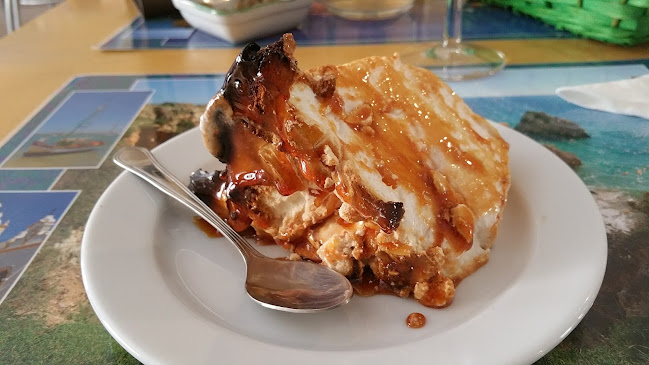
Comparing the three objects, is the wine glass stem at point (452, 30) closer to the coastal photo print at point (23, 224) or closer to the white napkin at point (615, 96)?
the white napkin at point (615, 96)

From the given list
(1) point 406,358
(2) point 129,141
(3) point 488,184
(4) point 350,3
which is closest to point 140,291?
(1) point 406,358

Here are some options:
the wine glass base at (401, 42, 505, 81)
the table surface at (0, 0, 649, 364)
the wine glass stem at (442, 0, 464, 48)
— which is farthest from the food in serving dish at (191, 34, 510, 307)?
the wine glass stem at (442, 0, 464, 48)

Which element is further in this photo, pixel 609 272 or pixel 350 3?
pixel 350 3

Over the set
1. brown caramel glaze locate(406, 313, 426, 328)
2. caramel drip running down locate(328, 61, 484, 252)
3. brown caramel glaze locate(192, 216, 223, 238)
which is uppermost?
caramel drip running down locate(328, 61, 484, 252)

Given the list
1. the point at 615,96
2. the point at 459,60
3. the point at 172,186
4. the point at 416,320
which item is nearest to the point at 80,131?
the point at 172,186

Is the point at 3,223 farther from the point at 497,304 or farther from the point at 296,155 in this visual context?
the point at 497,304

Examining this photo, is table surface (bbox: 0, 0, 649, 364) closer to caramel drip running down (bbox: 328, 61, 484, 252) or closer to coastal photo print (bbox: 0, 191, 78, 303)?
coastal photo print (bbox: 0, 191, 78, 303)

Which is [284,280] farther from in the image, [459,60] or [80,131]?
[459,60]

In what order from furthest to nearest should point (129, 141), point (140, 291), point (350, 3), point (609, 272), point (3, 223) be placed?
1. point (350, 3)
2. point (129, 141)
3. point (3, 223)
4. point (609, 272)
5. point (140, 291)
